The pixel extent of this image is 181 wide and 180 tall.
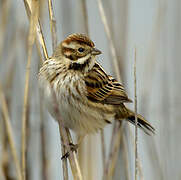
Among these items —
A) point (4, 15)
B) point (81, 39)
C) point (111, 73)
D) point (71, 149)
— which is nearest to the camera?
point (71, 149)

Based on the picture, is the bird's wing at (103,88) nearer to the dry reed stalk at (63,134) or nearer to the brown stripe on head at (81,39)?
the brown stripe on head at (81,39)

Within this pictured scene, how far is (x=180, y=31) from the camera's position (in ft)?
12.8

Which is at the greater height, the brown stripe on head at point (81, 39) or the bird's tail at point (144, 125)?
the brown stripe on head at point (81, 39)

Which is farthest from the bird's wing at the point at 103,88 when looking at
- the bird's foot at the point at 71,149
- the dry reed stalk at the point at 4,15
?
the dry reed stalk at the point at 4,15

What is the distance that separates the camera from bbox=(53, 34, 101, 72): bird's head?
330 centimetres

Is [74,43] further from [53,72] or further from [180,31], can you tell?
[180,31]

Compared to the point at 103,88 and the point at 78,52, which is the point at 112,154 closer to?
the point at 78,52

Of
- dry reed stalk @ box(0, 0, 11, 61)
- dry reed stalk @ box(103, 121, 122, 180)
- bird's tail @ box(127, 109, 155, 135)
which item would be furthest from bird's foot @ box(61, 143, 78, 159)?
dry reed stalk @ box(0, 0, 11, 61)

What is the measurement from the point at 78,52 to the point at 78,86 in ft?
0.86

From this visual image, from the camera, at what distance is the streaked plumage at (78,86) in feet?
10.9

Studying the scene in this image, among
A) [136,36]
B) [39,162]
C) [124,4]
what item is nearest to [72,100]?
[39,162]

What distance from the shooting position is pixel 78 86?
3.44 m

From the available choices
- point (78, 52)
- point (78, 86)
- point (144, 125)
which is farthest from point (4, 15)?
point (144, 125)

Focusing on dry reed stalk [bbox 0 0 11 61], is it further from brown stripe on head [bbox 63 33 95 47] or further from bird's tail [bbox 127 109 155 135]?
bird's tail [bbox 127 109 155 135]
